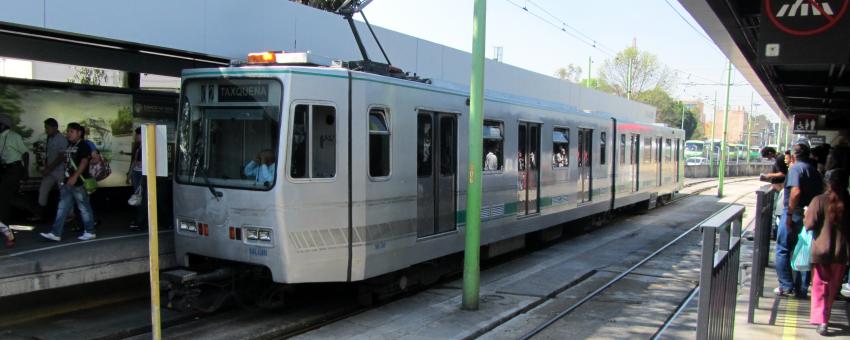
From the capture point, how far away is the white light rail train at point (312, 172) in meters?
6.50

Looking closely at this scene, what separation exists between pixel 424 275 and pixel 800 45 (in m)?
5.07

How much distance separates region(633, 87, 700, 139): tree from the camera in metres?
73.9

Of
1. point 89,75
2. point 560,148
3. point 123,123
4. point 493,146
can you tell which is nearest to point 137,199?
point 123,123

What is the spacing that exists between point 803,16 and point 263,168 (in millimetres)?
5550

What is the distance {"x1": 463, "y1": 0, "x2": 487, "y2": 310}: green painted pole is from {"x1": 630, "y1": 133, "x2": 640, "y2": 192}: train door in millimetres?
10517

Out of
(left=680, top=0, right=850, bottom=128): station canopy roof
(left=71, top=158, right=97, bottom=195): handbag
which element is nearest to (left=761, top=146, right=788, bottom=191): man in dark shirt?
(left=680, top=0, right=850, bottom=128): station canopy roof

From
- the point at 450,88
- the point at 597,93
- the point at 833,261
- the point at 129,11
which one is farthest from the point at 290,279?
the point at 597,93

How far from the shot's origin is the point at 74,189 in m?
8.16

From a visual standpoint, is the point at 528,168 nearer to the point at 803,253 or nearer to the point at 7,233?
the point at 803,253

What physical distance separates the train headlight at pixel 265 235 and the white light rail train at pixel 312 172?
1 centimetres

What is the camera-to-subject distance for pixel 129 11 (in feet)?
26.9

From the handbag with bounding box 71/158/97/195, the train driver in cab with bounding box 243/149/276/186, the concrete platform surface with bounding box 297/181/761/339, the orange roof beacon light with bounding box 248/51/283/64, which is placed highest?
the orange roof beacon light with bounding box 248/51/283/64

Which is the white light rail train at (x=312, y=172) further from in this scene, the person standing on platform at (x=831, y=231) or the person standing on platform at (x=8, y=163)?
the person standing on platform at (x=831, y=231)

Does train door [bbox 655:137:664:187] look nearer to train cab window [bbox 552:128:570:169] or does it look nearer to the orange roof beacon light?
train cab window [bbox 552:128:570:169]
